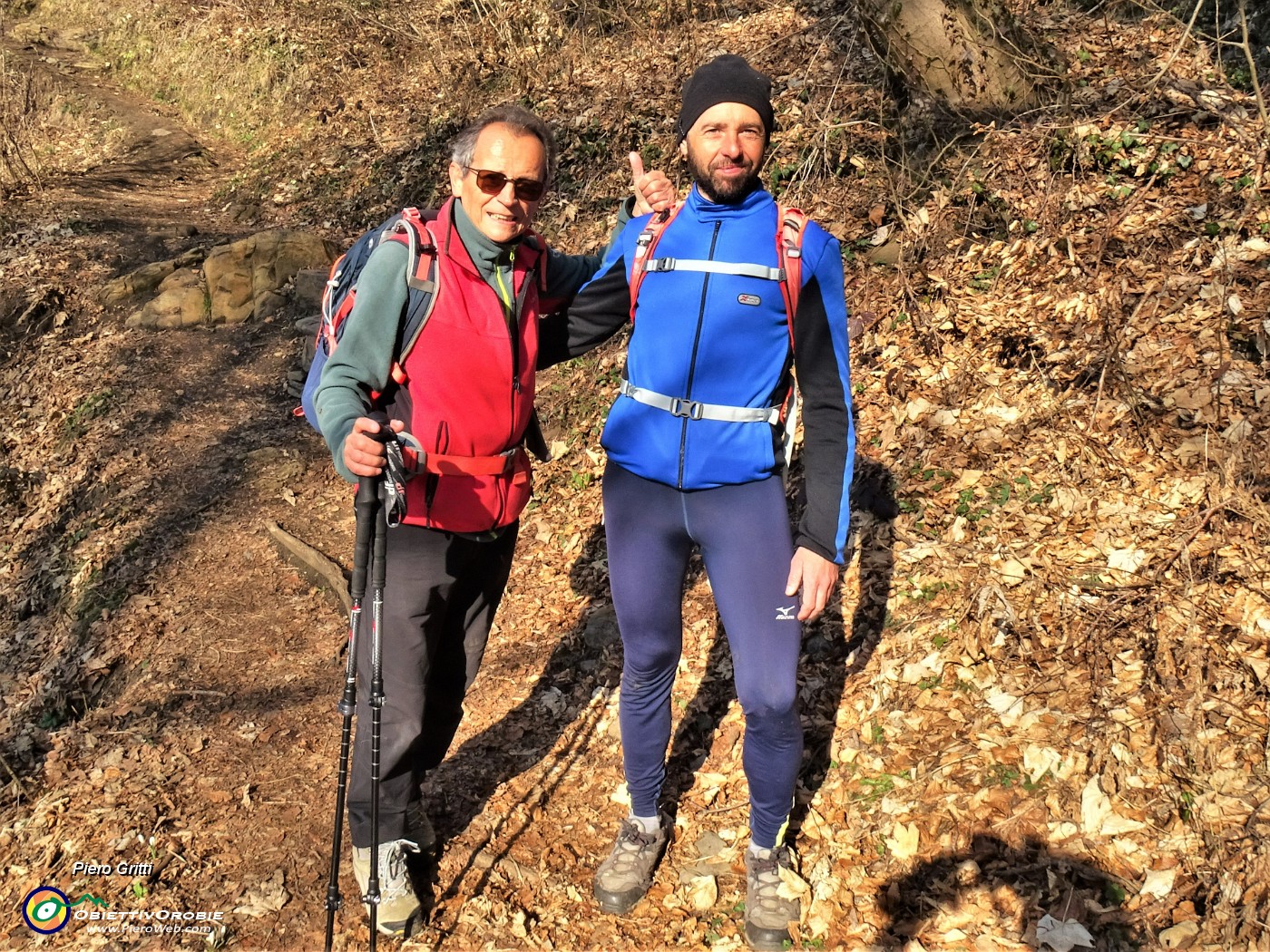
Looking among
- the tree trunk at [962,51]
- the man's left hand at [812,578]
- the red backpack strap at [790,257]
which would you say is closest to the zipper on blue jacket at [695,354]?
the red backpack strap at [790,257]

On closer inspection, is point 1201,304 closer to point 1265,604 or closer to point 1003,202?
point 1003,202

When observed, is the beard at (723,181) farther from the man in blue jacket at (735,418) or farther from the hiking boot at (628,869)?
the hiking boot at (628,869)

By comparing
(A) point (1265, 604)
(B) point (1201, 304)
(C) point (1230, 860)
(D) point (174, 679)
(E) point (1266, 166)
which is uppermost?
(E) point (1266, 166)

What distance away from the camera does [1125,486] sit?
16.8 feet

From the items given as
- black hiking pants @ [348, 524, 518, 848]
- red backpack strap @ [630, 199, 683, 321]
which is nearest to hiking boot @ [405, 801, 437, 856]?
black hiking pants @ [348, 524, 518, 848]

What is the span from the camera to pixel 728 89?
3.04m

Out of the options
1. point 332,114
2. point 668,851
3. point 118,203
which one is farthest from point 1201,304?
point 118,203

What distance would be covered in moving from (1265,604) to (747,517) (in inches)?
107

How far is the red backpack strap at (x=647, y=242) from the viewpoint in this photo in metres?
3.34

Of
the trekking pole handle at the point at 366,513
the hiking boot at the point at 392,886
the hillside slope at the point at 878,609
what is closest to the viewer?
the trekking pole handle at the point at 366,513

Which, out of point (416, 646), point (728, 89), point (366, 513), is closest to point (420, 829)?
point (416, 646)

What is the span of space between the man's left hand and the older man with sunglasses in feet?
3.66

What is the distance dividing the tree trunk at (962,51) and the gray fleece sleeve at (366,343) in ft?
18.1

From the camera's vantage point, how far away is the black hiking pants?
340 centimetres
